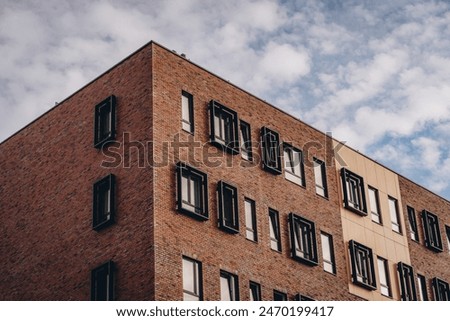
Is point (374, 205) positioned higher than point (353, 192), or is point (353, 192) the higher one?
point (353, 192)

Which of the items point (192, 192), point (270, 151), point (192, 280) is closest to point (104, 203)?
point (192, 192)

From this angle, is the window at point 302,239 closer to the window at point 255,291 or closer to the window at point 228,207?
the window at point 255,291

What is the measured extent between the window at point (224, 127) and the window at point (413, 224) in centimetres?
1362

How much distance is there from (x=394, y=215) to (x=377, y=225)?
6.89 feet

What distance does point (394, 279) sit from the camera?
48094 millimetres

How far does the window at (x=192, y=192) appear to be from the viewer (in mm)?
38000

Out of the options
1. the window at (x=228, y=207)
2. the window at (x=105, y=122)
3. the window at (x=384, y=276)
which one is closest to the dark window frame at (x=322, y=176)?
the window at (x=384, y=276)

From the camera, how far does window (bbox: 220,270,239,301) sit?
38344mm

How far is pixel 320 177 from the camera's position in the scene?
1839 inches

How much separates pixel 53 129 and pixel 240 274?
1161 cm

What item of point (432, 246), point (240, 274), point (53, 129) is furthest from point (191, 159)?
point (432, 246)

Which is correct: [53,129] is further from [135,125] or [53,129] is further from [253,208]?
[253,208]

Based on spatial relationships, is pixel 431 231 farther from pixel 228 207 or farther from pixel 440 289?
pixel 228 207
